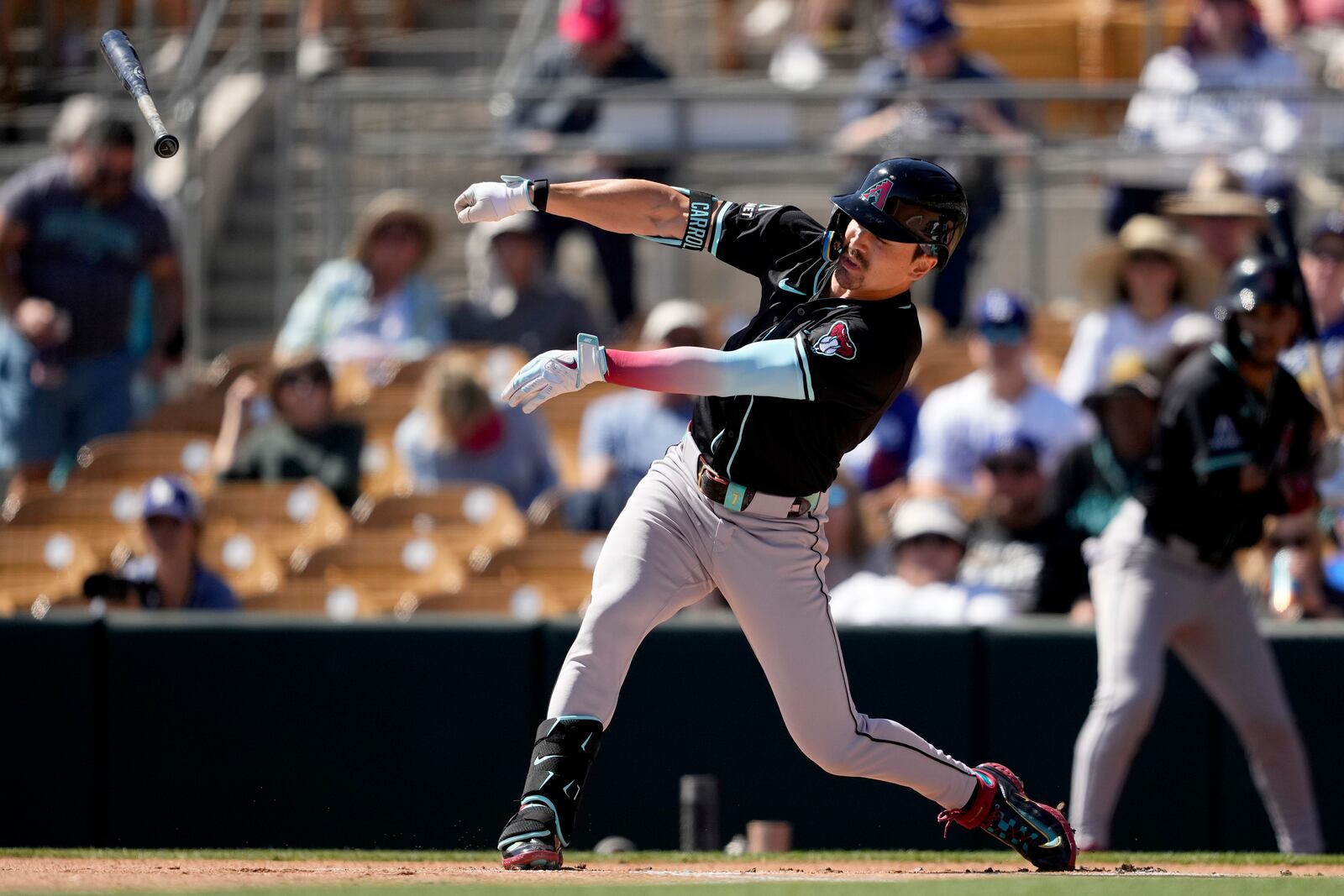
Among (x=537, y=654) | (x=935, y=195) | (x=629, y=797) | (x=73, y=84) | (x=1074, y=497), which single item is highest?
(x=73, y=84)

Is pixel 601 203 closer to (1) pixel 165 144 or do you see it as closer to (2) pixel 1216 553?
(1) pixel 165 144

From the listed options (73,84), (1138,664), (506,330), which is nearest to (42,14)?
(73,84)

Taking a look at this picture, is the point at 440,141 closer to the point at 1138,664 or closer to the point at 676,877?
the point at 1138,664

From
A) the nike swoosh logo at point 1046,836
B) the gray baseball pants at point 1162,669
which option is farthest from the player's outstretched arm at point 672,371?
the gray baseball pants at point 1162,669

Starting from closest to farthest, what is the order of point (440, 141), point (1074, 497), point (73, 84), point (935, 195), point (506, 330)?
1. point (935, 195)
2. point (1074, 497)
3. point (506, 330)
4. point (440, 141)
5. point (73, 84)

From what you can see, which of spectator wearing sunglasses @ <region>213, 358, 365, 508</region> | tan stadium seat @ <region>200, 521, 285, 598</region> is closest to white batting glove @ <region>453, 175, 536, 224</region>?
tan stadium seat @ <region>200, 521, 285, 598</region>

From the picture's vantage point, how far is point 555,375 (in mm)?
4586

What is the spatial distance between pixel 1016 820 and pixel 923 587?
2.44 meters

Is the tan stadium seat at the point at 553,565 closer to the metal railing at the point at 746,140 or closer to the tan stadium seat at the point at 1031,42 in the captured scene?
the metal railing at the point at 746,140

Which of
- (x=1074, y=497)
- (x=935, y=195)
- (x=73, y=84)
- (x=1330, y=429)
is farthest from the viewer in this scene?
(x=73, y=84)

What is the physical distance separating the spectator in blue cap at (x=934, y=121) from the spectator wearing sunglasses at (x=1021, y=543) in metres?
2.12

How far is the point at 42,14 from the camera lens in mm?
12883

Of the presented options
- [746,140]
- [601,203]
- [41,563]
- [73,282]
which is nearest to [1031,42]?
[746,140]

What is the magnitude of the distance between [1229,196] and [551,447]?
337cm
